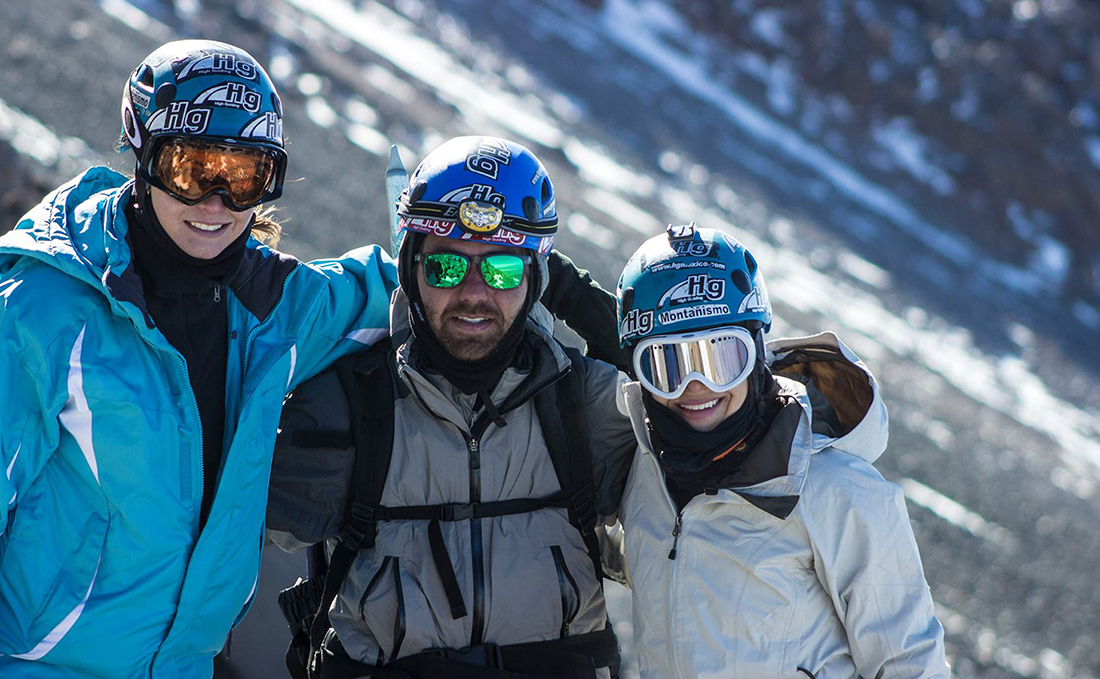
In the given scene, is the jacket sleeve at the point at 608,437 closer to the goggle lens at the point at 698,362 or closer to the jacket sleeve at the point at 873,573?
the goggle lens at the point at 698,362

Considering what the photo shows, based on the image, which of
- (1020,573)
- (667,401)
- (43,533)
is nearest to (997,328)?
(1020,573)

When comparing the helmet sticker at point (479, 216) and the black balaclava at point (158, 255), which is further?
the helmet sticker at point (479, 216)

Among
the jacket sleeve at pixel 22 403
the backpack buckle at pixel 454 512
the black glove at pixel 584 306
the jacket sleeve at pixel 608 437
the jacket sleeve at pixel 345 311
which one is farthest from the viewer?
the black glove at pixel 584 306

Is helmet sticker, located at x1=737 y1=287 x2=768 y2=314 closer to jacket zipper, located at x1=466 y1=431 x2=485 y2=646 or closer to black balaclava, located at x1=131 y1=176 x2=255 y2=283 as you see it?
jacket zipper, located at x1=466 y1=431 x2=485 y2=646

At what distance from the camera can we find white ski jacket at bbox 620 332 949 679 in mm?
3170

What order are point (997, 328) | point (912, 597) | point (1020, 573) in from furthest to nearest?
point (997, 328), point (1020, 573), point (912, 597)

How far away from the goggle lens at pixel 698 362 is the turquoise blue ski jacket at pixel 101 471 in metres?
1.18

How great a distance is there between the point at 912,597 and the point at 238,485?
1959 mm

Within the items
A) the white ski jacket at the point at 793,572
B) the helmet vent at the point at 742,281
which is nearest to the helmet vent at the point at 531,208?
the helmet vent at the point at 742,281

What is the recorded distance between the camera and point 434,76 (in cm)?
1906

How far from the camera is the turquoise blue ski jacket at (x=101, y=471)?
286cm

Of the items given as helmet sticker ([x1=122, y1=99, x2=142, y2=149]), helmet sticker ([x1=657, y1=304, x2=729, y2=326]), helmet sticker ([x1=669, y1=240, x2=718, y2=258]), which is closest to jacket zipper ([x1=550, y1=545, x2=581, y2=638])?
helmet sticker ([x1=657, y1=304, x2=729, y2=326])

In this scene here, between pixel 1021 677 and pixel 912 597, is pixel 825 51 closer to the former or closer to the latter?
pixel 1021 677

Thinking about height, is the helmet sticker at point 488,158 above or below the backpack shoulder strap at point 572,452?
above
